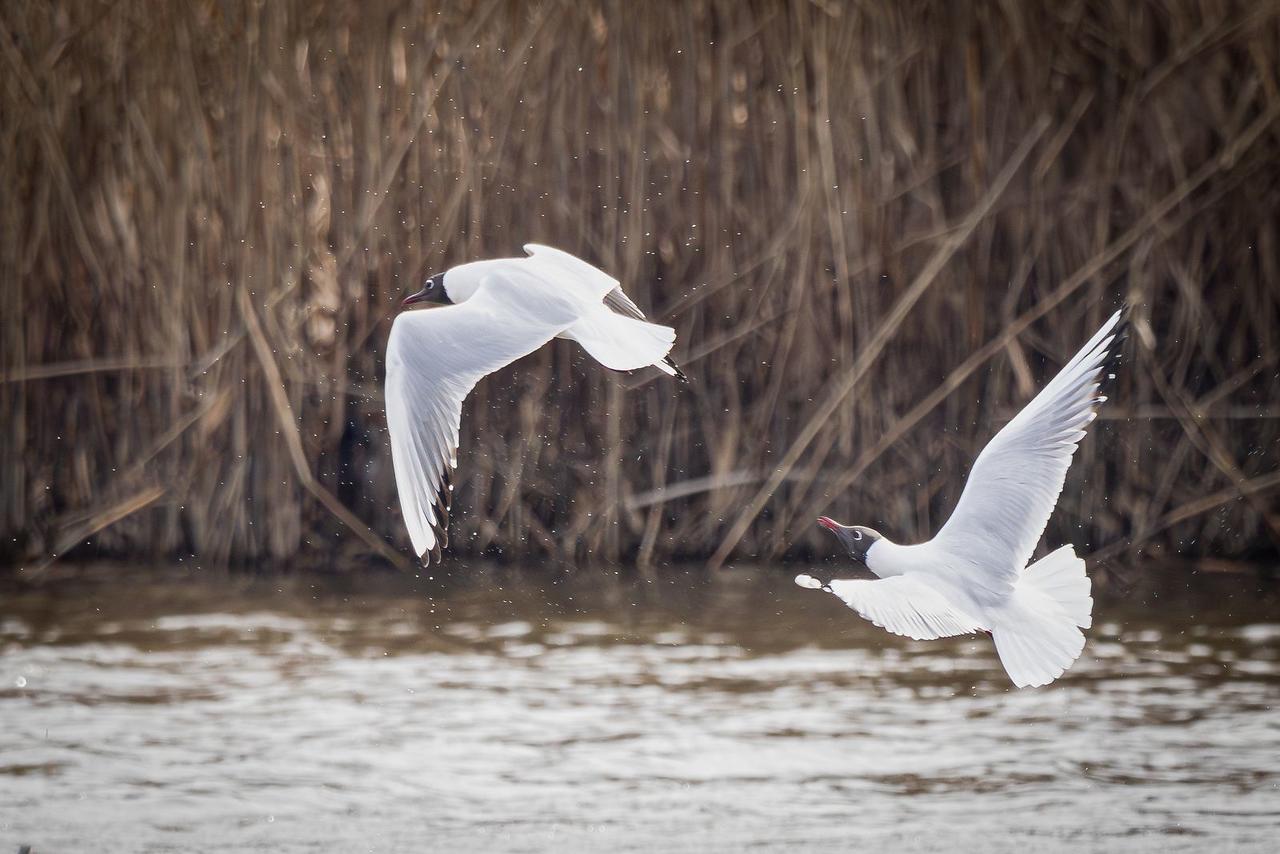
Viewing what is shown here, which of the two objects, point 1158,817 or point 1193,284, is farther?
point 1193,284

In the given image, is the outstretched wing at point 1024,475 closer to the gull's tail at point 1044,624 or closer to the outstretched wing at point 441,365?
the gull's tail at point 1044,624

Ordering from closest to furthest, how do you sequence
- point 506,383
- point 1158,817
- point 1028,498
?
point 1028,498
point 1158,817
point 506,383

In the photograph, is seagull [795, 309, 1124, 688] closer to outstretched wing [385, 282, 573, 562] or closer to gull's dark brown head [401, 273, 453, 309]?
outstretched wing [385, 282, 573, 562]

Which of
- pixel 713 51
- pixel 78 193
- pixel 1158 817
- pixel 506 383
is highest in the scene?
pixel 713 51

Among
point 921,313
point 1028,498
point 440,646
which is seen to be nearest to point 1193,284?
point 921,313

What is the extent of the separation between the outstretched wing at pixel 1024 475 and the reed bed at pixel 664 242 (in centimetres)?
426

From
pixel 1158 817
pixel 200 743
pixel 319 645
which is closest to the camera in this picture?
pixel 1158 817

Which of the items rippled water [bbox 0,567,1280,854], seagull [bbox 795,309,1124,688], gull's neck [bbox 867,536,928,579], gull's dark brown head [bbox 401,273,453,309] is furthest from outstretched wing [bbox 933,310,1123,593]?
rippled water [bbox 0,567,1280,854]

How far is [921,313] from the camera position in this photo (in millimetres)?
8625

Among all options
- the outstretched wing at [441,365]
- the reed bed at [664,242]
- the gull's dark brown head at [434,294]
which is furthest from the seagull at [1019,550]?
the reed bed at [664,242]

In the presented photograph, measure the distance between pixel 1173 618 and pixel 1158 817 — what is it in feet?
7.44

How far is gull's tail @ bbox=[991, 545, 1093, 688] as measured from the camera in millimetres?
3771

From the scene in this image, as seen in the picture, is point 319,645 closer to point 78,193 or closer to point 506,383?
point 506,383

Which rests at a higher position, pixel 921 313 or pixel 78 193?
pixel 78 193
